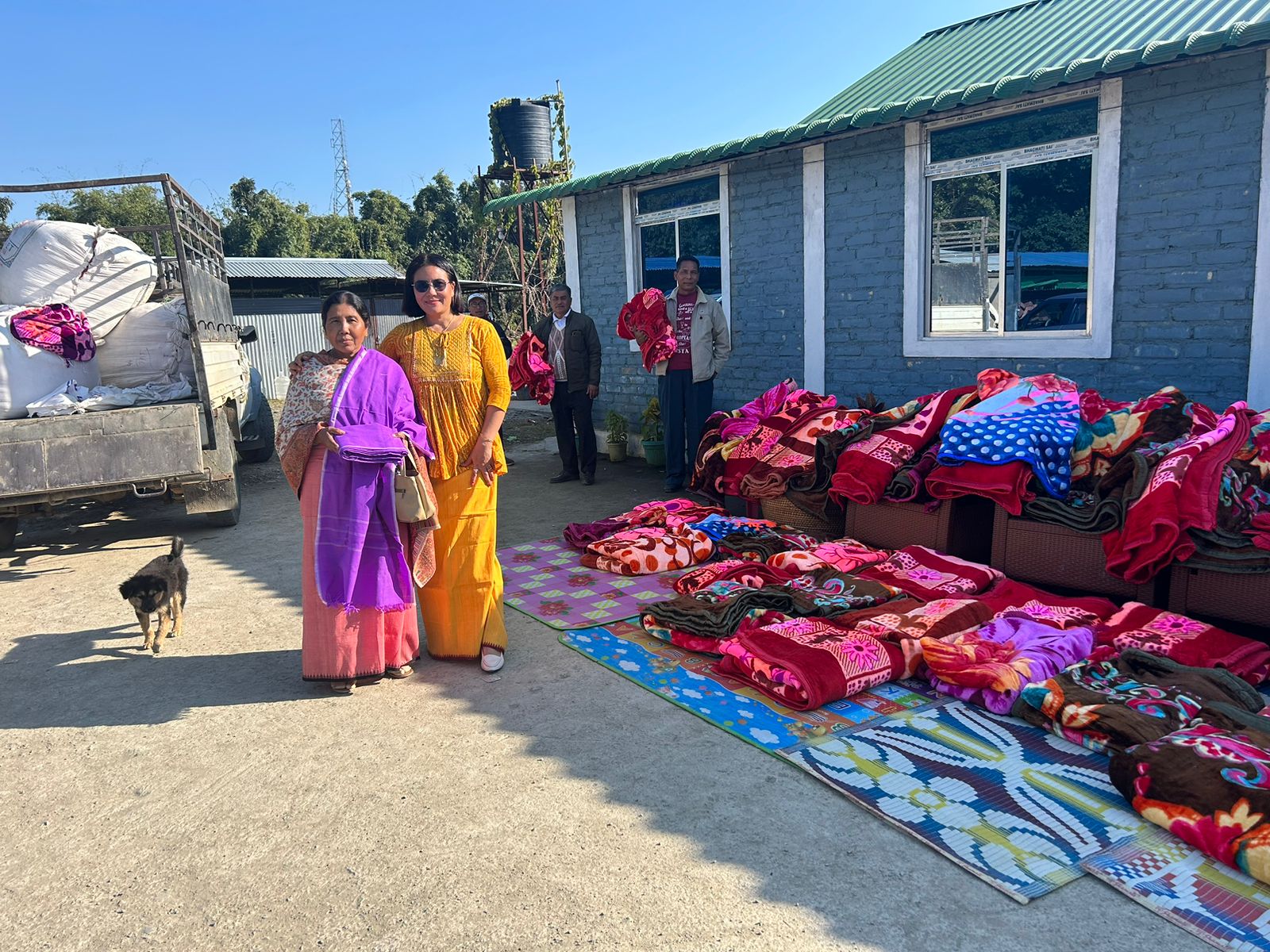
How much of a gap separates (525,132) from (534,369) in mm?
14149

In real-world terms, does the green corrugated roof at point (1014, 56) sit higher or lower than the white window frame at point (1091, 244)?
higher

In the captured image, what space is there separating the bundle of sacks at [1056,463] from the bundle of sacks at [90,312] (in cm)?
427

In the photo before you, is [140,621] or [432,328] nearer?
[432,328]

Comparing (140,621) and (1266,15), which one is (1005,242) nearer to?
(1266,15)

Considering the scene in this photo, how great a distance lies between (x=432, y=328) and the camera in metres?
4.06

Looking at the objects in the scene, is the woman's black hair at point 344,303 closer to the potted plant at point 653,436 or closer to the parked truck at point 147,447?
the parked truck at point 147,447

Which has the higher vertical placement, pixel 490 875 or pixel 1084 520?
pixel 1084 520

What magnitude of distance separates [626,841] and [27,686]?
10.5 ft

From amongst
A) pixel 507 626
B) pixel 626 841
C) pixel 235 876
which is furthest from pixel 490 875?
pixel 507 626

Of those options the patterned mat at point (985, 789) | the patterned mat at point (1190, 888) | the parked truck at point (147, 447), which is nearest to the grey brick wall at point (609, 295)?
the parked truck at point (147, 447)

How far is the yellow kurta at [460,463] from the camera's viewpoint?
403 centimetres

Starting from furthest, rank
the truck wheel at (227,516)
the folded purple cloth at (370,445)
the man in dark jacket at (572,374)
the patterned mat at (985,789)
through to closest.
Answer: the man in dark jacket at (572,374) → the truck wheel at (227,516) → the folded purple cloth at (370,445) → the patterned mat at (985,789)

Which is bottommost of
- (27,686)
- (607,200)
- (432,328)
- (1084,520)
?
(27,686)

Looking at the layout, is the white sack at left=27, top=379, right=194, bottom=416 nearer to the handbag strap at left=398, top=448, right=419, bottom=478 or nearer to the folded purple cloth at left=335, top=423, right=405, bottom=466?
the folded purple cloth at left=335, top=423, right=405, bottom=466
